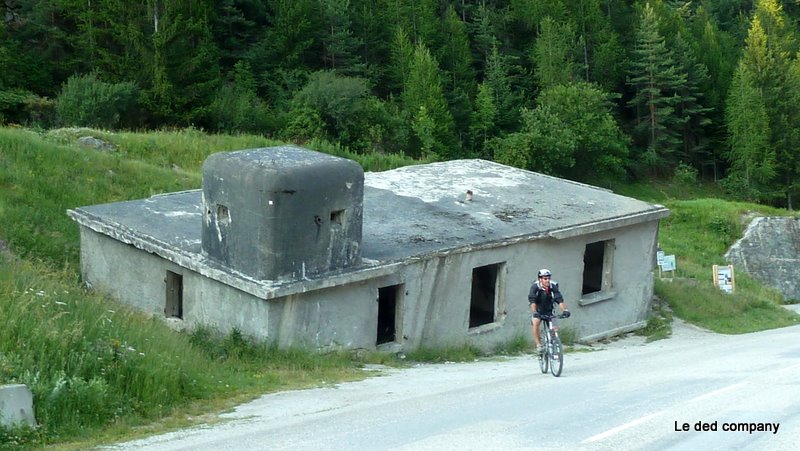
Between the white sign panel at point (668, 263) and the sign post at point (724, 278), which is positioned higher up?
the white sign panel at point (668, 263)

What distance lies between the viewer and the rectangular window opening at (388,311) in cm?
1927

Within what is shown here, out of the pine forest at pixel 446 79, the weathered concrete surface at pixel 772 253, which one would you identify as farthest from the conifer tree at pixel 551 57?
the weathered concrete surface at pixel 772 253

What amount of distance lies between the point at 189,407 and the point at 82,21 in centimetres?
3950

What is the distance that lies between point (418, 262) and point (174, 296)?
4667 mm

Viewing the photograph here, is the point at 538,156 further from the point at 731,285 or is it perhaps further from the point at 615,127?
the point at 731,285

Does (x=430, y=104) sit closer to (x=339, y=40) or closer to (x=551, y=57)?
(x=339, y=40)

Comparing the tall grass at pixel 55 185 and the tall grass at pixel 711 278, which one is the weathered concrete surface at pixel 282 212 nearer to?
the tall grass at pixel 55 185

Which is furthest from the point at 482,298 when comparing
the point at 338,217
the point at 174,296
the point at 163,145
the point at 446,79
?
the point at 446,79

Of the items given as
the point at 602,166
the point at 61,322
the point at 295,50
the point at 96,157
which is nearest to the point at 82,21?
the point at 295,50

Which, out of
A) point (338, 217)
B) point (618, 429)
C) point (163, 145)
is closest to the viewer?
point (618, 429)

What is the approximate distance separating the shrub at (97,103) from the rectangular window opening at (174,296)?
2150 cm

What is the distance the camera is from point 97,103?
40.9m

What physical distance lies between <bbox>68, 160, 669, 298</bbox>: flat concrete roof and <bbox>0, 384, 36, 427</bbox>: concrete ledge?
6080 mm

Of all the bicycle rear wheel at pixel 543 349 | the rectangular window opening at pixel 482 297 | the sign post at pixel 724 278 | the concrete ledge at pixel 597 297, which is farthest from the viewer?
the sign post at pixel 724 278
